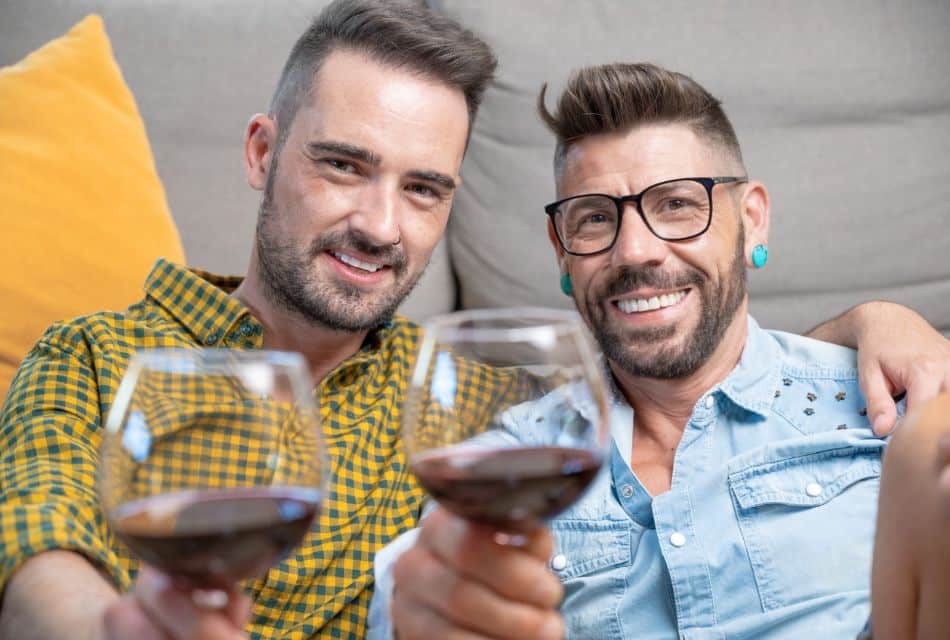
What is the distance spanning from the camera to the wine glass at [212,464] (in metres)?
0.70

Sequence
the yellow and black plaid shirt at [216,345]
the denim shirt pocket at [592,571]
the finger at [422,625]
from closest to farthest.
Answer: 1. the finger at [422,625]
2. the yellow and black plaid shirt at [216,345]
3. the denim shirt pocket at [592,571]

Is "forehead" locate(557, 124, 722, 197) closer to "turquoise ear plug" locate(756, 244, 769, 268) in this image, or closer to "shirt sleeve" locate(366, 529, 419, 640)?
"turquoise ear plug" locate(756, 244, 769, 268)

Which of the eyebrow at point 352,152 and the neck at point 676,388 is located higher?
the eyebrow at point 352,152

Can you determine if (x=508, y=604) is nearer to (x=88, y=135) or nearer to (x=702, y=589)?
(x=702, y=589)

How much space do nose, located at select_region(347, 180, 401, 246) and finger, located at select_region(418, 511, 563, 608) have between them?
0.86 meters

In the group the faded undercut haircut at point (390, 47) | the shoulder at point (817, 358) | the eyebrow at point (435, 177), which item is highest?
the faded undercut haircut at point (390, 47)

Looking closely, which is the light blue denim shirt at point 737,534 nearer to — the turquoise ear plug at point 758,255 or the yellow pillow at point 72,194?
the turquoise ear plug at point 758,255

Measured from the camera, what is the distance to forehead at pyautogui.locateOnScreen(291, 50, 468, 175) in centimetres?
165

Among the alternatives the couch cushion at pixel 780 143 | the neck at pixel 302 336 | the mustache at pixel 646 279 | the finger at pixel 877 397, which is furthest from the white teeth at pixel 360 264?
the finger at pixel 877 397

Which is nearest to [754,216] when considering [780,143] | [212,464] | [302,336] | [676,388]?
[676,388]

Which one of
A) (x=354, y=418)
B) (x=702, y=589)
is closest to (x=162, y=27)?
(x=354, y=418)

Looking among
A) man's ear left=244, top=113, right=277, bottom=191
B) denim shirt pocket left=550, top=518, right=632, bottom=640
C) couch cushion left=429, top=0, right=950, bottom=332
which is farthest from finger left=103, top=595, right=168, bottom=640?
couch cushion left=429, top=0, right=950, bottom=332

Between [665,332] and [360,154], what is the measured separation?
1.84ft

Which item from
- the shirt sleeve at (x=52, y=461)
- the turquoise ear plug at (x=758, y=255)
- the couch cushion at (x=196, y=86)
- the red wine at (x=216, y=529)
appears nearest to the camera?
the red wine at (x=216, y=529)
